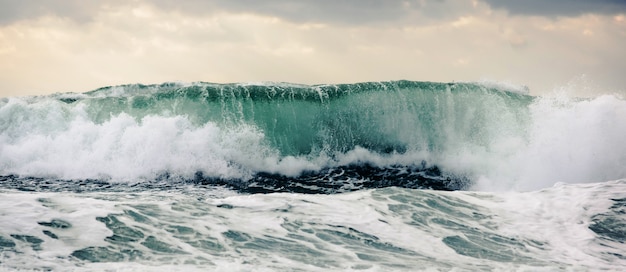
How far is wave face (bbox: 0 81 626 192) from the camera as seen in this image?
13750 mm

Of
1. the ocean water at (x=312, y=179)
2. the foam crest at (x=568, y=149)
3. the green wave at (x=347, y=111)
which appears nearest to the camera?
the ocean water at (x=312, y=179)

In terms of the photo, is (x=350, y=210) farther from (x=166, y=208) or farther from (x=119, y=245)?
(x=119, y=245)

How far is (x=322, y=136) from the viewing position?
51.3 feet

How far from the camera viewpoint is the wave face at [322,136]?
13750 mm

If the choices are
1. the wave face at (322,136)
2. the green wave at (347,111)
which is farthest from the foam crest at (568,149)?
the green wave at (347,111)

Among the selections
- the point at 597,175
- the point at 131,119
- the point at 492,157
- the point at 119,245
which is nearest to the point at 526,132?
the point at 492,157

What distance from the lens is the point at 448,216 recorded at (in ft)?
27.3

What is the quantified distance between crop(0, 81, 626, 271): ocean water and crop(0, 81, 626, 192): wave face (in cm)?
4

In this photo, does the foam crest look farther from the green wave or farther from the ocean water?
the green wave

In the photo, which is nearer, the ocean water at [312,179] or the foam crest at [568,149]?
the ocean water at [312,179]

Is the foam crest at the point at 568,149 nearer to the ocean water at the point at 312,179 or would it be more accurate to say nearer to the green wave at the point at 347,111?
the ocean water at the point at 312,179

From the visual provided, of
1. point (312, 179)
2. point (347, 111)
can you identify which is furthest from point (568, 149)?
point (312, 179)

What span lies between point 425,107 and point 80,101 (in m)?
8.92

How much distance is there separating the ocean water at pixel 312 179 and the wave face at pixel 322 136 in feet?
0.14
